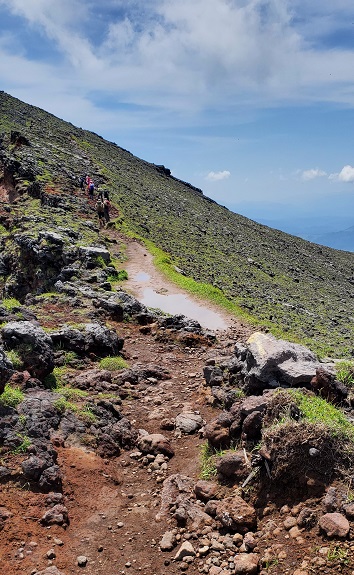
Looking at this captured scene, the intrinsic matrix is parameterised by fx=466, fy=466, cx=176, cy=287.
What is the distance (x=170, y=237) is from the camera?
44.5 m

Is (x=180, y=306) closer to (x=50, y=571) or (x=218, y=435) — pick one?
(x=218, y=435)

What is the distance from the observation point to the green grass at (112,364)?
570 inches

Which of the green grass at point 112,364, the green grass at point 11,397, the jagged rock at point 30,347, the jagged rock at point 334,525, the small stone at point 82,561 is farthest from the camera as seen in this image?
the green grass at point 112,364

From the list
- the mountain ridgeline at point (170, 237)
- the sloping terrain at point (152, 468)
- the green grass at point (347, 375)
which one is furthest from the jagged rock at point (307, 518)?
the mountain ridgeline at point (170, 237)

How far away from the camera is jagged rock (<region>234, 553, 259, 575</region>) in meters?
6.43

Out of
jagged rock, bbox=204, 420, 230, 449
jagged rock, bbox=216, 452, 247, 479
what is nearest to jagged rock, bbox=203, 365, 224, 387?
jagged rock, bbox=204, 420, 230, 449

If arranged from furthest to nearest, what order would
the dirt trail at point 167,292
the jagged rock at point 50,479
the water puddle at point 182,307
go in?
the dirt trail at point 167,292 → the water puddle at point 182,307 → the jagged rock at point 50,479

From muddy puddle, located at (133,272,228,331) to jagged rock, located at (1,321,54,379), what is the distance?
34.1 feet

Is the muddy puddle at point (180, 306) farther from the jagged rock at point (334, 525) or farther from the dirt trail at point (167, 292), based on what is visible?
the jagged rock at point (334, 525)

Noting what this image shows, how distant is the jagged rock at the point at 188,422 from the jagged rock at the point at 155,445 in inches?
27.2

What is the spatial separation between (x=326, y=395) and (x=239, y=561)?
4.34 m

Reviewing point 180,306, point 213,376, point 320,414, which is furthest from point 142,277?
point 320,414

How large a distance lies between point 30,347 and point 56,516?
5.24 meters

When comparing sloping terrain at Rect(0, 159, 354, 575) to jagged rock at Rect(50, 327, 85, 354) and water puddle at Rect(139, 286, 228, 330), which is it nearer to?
jagged rock at Rect(50, 327, 85, 354)
